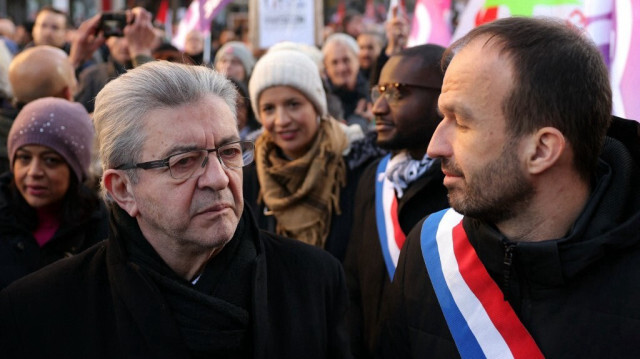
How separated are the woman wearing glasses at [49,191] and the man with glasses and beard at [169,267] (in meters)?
0.90

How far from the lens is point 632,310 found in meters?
1.87

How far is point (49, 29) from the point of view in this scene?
8367mm

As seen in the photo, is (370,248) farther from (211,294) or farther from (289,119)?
(211,294)

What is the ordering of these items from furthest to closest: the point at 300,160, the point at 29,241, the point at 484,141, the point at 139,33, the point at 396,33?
the point at 396,33, the point at 139,33, the point at 300,160, the point at 29,241, the point at 484,141

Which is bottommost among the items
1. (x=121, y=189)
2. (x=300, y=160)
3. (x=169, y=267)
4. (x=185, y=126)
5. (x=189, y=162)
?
(x=300, y=160)

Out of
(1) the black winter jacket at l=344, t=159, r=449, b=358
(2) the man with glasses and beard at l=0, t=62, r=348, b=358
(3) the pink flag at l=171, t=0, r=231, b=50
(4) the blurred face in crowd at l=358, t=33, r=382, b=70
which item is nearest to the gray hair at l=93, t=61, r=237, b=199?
(2) the man with glasses and beard at l=0, t=62, r=348, b=358

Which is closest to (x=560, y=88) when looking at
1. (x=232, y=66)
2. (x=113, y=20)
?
(x=113, y=20)

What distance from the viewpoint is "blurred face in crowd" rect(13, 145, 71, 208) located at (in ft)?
11.0

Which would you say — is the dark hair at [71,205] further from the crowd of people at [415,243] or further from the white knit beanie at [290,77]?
the white knit beanie at [290,77]

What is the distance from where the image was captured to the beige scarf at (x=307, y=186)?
4051 mm

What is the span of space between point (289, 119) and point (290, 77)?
0.26 metres

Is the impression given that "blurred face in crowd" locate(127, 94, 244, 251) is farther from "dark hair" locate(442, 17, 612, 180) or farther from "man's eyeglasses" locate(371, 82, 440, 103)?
"man's eyeglasses" locate(371, 82, 440, 103)

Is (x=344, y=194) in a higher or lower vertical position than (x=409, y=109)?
lower

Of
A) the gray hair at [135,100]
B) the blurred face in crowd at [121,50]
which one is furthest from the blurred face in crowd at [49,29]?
the gray hair at [135,100]
